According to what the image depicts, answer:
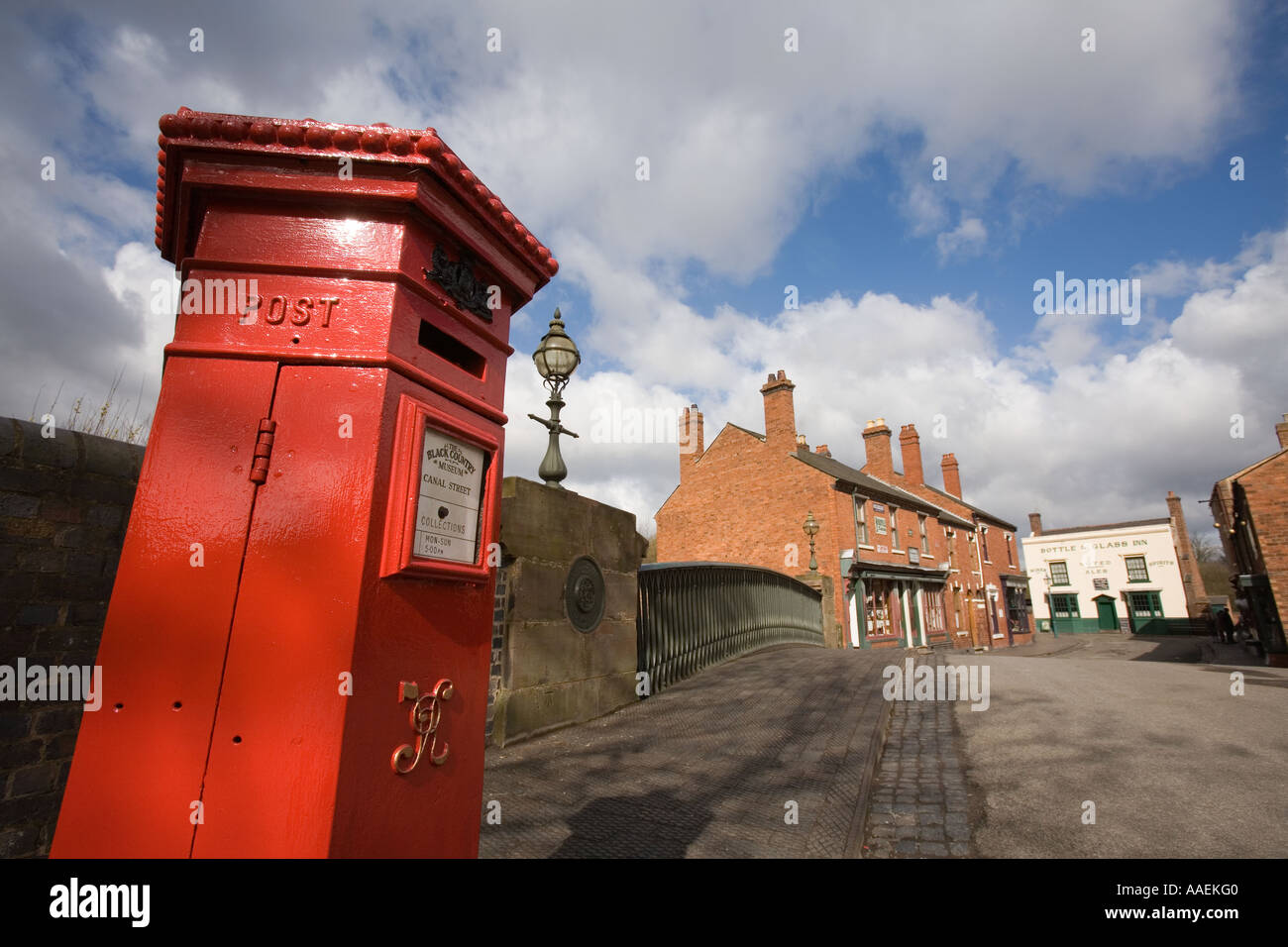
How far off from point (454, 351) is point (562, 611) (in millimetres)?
3880

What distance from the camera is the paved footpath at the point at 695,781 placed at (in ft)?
10.5

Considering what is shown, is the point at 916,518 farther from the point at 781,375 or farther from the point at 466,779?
the point at 466,779

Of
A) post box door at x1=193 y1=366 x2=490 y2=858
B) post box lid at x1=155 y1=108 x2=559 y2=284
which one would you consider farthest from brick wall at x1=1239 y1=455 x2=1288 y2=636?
post box lid at x1=155 y1=108 x2=559 y2=284

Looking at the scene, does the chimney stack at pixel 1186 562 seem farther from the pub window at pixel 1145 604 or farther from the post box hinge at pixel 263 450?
the post box hinge at pixel 263 450

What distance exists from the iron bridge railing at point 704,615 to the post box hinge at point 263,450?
5.86 meters

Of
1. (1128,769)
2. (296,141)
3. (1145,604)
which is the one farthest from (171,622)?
(1145,604)

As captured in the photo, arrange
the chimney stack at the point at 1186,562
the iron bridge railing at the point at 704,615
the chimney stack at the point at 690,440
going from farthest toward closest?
the chimney stack at the point at 1186,562 → the chimney stack at the point at 690,440 → the iron bridge railing at the point at 704,615

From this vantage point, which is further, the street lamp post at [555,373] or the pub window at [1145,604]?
the pub window at [1145,604]

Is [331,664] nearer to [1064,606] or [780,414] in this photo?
[780,414]

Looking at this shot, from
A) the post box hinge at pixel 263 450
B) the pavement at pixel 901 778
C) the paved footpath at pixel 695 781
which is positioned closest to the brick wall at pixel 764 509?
the pavement at pixel 901 778

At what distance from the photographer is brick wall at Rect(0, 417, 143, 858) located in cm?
295

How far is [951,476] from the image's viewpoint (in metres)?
35.9

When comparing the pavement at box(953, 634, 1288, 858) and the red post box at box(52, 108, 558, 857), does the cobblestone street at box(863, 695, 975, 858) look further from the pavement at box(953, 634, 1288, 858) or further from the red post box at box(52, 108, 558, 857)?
the red post box at box(52, 108, 558, 857)

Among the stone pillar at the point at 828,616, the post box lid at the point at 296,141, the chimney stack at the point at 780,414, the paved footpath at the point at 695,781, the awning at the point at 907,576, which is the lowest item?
the paved footpath at the point at 695,781
